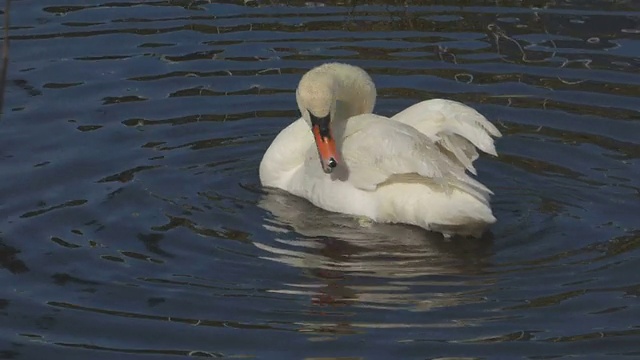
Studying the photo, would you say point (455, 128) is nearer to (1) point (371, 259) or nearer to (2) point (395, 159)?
(2) point (395, 159)

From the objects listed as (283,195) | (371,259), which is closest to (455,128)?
(371,259)

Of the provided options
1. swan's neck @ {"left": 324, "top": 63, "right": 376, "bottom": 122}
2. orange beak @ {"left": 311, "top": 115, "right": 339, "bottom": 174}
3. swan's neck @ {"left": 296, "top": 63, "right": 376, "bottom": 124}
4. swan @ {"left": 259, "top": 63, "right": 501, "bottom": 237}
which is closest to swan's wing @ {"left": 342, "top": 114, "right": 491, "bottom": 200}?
swan @ {"left": 259, "top": 63, "right": 501, "bottom": 237}

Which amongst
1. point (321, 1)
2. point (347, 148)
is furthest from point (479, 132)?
point (321, 1)

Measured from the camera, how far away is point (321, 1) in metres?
13.9

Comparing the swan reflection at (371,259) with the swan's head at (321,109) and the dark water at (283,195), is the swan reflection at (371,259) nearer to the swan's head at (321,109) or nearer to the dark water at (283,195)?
the dark water at (283,195)

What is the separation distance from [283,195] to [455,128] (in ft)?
4.12

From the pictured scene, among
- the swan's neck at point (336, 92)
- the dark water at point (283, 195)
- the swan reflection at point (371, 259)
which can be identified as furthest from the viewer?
the swan's neck at point (336, 92)

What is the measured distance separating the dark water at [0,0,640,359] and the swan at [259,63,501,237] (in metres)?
0.14

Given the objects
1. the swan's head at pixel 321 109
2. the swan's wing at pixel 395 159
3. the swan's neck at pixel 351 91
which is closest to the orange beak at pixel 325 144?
the swan's head at pixel 321 109

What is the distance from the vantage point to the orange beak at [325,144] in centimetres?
970

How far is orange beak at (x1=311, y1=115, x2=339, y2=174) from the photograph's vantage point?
31.8 feet

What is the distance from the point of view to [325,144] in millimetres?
9742

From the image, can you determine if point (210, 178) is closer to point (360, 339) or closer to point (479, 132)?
point (479, 132)

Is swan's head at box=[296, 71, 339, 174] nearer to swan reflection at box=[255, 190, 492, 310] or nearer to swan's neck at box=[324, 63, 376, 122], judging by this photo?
swan's neck at box=[324, 63, 376, 122]
